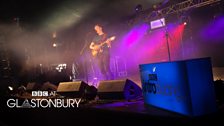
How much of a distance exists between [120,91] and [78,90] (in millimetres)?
1357

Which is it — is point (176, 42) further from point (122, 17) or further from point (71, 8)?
point (71, 8)

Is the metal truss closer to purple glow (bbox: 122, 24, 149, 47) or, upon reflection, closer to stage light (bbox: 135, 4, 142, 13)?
stage light (bbox: 135, 4, 142, 13)

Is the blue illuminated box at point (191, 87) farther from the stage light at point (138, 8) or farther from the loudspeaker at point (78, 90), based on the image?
the stage light at point (138, 8)

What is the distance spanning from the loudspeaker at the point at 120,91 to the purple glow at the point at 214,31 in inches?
261

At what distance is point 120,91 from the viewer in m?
4.02

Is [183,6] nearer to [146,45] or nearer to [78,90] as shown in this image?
[146,45]

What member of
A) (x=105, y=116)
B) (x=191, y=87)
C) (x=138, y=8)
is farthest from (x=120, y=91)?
(x=138, y=8)

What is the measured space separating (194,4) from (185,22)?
4.09ft

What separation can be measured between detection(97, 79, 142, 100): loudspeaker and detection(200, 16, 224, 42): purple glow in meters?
6.63

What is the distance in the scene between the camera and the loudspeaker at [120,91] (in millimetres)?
4004

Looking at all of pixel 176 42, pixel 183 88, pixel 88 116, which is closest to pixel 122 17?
pixel 176 42

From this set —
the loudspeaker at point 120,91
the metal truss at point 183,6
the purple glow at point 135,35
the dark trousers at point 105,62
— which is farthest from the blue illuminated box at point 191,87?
the purple glow at point 135,35

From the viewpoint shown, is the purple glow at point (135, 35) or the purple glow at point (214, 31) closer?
the purple glow at point (214, 31)

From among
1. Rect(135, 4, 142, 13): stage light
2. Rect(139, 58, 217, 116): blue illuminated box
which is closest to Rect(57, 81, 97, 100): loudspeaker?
Rect(139, 58, 217, 116): blue illuminated box
